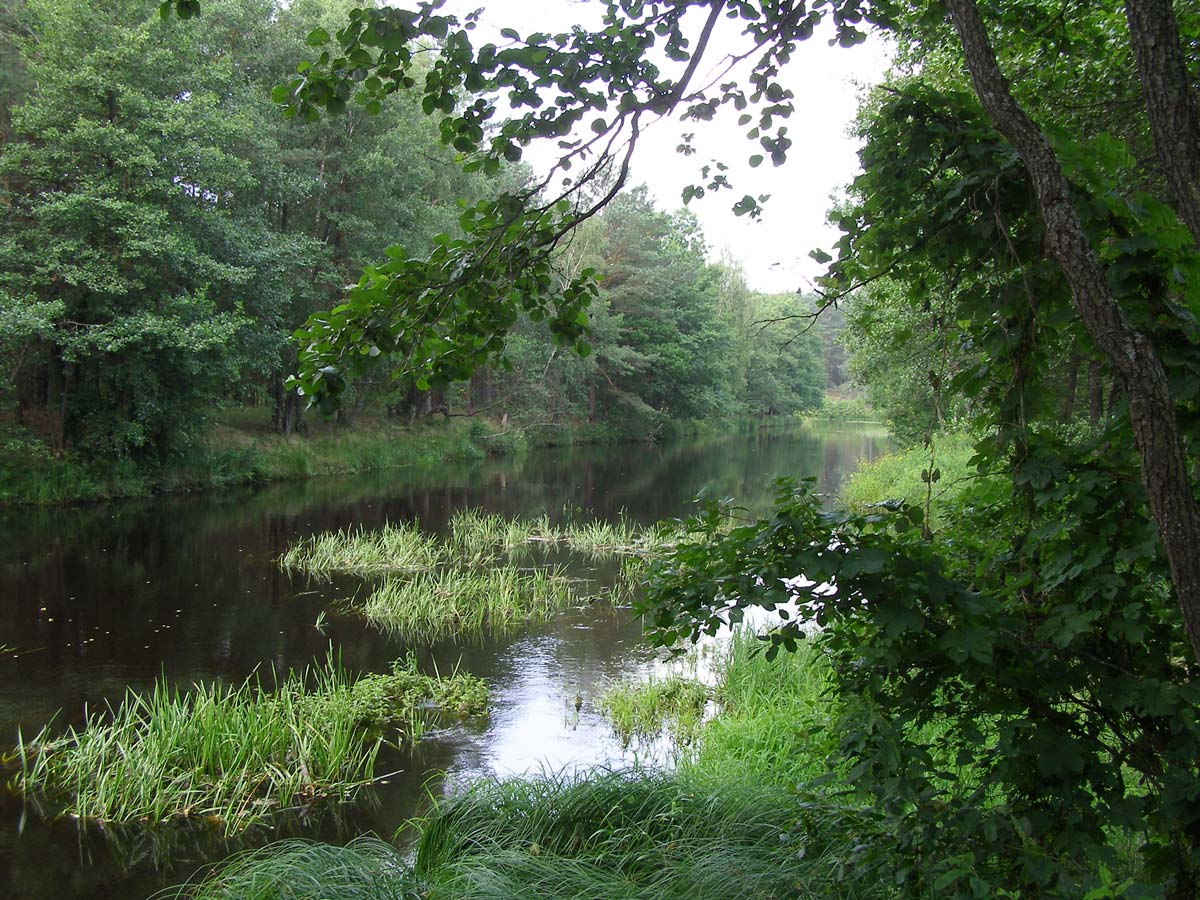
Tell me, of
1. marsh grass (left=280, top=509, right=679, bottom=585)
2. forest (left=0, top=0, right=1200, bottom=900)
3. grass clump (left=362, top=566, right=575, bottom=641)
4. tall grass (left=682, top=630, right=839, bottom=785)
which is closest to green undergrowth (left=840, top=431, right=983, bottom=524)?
marsh grass (left=280, top=509, right=679, bottom=585)

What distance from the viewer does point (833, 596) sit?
2562mm

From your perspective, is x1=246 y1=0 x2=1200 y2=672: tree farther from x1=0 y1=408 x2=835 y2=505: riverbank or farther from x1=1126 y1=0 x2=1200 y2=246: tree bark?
x1=0 y1=408 x2=835 y2=505: riverbank

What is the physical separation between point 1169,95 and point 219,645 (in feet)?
33.3

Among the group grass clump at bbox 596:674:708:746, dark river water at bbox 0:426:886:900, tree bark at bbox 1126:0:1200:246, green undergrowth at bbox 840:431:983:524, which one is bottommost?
dark river water at bbox 0:426:886:900

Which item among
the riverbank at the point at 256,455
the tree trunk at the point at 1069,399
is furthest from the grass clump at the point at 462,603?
the tree trunk at the point at 1069,399

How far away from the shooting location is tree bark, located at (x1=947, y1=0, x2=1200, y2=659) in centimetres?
190

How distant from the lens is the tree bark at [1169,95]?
2.10 metres

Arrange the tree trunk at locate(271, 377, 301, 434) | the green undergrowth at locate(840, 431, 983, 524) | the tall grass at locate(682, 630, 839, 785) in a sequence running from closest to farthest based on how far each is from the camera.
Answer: the tall grass at locate(682, 630, 839, 785) < the green undergrowth at locate(840, 431, 983, 524) < the tree trunk at locate(271, 377, 301, 434)

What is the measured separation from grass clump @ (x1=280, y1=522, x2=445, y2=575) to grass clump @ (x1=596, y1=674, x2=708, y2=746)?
18.9ft

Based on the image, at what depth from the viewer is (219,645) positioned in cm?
989

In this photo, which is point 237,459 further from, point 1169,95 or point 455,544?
point 1169,95

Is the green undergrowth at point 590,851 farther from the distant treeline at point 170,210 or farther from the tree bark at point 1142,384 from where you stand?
the distant treeline at point 170,210

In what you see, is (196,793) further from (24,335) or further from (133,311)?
(133,311)

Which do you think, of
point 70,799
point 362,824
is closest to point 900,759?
point 362,824
